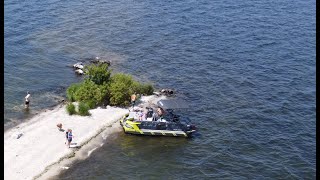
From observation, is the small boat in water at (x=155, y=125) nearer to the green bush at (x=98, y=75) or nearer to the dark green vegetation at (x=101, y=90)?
the dark green vegetation at (x=101, y=90)

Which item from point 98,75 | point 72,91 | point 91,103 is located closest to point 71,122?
point 91,103

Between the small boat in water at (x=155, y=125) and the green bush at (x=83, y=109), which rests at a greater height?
the green bush at (x=83, y=109)

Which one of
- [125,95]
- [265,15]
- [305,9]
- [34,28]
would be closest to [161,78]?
[125,95]

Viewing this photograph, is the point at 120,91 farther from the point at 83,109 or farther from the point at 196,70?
the point at 196,70

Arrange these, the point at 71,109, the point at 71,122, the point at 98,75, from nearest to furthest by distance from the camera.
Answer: the point at 71,122
the point at 71,109
the point at 98,75

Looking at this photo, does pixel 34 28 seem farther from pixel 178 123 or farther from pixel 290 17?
pixel 290 17

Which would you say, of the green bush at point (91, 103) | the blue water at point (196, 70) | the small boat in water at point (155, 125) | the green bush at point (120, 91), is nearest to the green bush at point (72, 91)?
the blue water at point (196, 70)

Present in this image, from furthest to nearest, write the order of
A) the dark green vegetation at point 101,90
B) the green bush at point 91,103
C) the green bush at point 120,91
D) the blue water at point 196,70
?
the green bush at point 120,91 → the dark green vegetation at point 101,90 → the green bush at point 91,103 → the blue water at point 196,70
